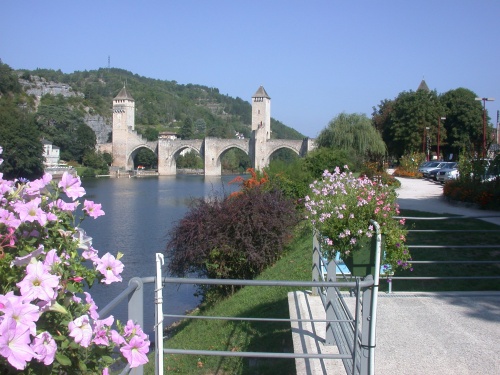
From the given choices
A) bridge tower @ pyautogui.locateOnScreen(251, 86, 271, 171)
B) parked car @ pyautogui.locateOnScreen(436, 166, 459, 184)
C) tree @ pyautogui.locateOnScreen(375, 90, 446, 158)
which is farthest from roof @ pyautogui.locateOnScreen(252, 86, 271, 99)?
parked car @ pyautogui.locateOnScreen(436, 166, 459, 184)

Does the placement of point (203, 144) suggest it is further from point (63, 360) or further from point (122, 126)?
point (63, 360)

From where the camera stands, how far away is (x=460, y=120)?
4662cm

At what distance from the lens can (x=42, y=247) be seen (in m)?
1.75

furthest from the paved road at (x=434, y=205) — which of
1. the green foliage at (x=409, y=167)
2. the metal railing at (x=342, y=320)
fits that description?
the green foliage at (x=409, y=167)

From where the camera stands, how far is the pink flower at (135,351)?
5.87 feet

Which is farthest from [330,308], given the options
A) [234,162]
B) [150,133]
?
[150,133]

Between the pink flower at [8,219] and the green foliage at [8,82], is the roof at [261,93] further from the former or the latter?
the pink flower at [8,219]

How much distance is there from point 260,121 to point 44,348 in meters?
82.3

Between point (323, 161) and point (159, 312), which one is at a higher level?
point (323, 161)

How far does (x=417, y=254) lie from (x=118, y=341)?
8.48 meters

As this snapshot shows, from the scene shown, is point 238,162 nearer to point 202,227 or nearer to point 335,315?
point 202,227

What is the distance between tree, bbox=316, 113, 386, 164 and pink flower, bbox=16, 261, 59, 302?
3083 cm

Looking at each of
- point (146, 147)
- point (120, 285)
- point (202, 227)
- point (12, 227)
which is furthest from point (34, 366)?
point (146, 147)

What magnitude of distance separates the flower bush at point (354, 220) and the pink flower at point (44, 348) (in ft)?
10.9
